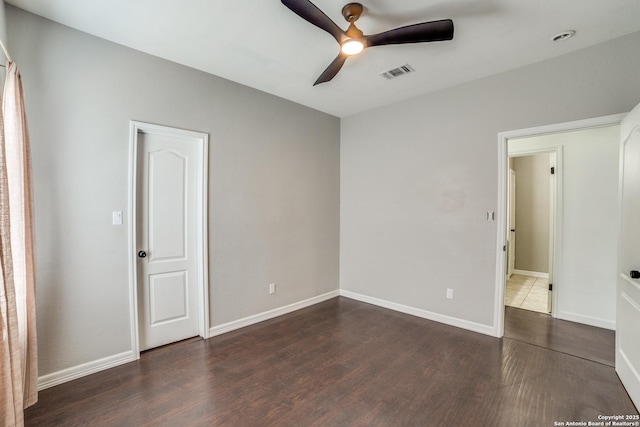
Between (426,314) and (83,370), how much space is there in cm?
361

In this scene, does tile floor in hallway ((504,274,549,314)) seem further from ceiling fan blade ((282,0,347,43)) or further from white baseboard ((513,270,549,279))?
ceiling fan blade ((282,0,347,43))

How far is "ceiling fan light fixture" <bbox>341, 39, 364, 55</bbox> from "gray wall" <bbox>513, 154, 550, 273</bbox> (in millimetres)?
5022

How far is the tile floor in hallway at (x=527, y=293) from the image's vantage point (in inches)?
163

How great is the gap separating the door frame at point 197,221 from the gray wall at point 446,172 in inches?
87.7

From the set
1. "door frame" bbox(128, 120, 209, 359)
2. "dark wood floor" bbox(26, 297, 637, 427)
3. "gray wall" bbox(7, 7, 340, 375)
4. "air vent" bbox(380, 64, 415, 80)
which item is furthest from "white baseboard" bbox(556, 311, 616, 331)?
"door frame" bbox(128, 120, 209, 359)

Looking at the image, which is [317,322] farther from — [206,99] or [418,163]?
[206,99]

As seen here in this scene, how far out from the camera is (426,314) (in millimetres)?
3688

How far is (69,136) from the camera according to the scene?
2307 mm

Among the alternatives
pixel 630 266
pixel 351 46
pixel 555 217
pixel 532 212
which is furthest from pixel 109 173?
pixel 532 212

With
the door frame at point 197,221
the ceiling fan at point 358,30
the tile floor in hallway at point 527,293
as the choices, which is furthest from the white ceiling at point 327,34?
the tile floor in hallway at point 527,293

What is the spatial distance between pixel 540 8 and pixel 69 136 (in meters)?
3.74

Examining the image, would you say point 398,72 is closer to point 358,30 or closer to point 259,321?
point 358,30

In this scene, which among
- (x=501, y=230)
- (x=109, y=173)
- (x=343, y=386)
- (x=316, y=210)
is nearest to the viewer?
(x=343, y=386)

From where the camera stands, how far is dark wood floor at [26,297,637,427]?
1.96 metres
